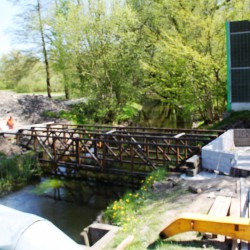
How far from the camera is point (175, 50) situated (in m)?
17.0

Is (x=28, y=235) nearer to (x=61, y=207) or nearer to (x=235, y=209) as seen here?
(x=235, y=209)

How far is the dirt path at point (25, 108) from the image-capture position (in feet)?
74.6

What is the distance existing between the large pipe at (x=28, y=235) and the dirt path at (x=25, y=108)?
19.6 metres

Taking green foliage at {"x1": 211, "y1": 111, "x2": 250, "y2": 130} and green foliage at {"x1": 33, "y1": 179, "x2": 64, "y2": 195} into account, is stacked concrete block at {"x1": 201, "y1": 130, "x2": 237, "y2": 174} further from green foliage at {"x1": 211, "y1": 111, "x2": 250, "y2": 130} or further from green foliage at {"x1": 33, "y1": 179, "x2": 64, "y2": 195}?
green foliage at {"x1": 33, "y1": 179, "x2": 64, "y2": 195}

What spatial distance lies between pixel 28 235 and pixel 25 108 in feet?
75.2

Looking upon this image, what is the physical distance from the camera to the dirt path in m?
22.7

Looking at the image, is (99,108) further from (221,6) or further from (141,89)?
(221,6)

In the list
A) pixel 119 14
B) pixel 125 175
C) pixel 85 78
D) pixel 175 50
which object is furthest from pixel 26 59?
pixel 125 175

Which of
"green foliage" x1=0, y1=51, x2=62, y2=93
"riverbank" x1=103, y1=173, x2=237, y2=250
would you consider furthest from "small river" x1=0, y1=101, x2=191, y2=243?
"green foliage" x1=0, y1=51, x2=62, y2=93

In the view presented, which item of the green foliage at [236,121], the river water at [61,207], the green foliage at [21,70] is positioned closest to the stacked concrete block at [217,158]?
the river water at [61,207]

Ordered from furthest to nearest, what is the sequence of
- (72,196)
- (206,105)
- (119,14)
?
(119,14), (206,105), (72,196)

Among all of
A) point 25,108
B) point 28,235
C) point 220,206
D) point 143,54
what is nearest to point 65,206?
point 220,206

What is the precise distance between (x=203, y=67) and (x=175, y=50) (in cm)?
178

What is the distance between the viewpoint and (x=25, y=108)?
79.0 ft
